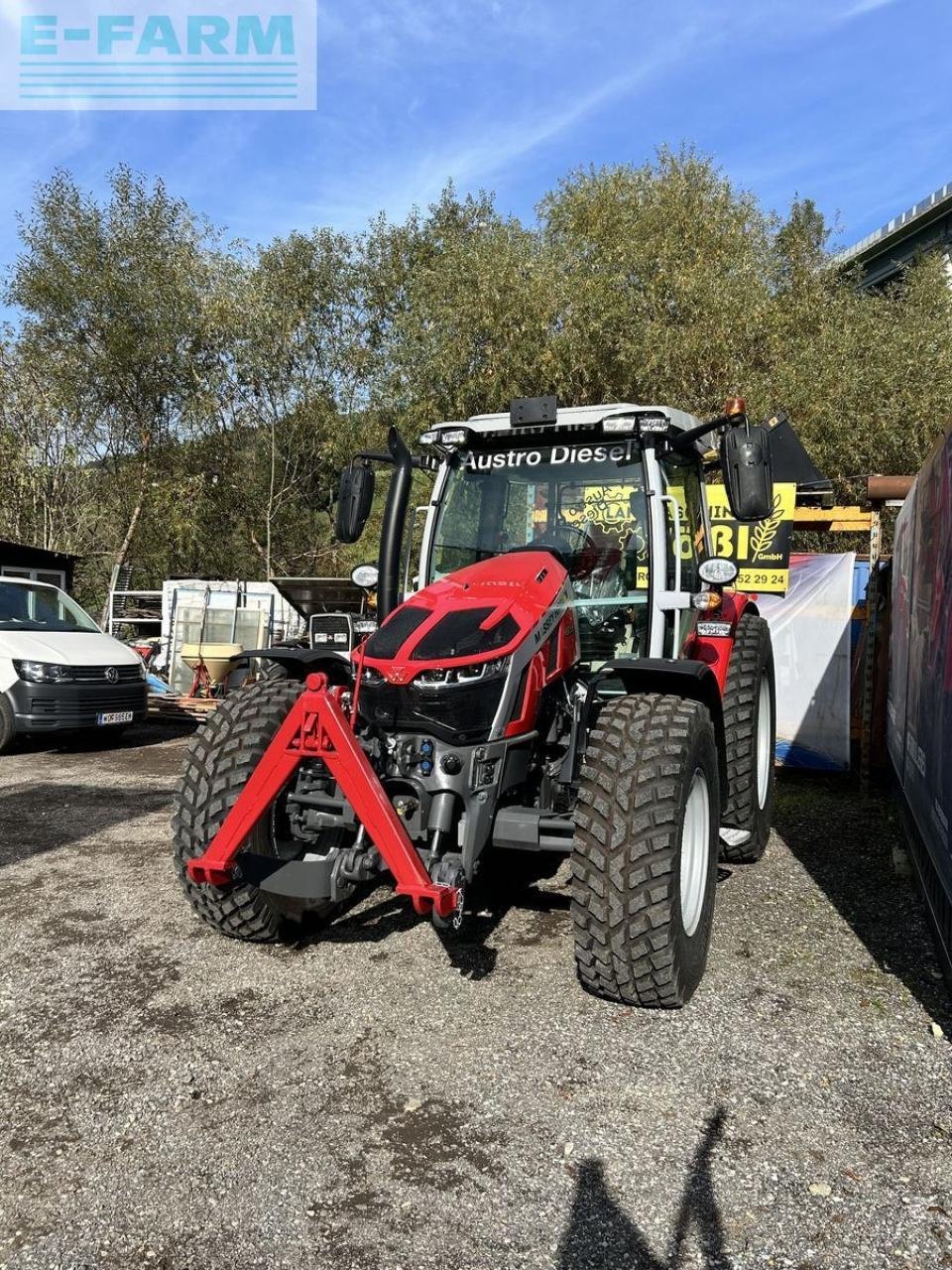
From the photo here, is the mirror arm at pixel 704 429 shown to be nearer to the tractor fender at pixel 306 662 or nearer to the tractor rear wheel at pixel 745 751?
the tractor rear wheel at pixel 745 751

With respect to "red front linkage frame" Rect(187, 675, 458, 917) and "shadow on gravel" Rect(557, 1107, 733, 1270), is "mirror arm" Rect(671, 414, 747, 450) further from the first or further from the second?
"shadow on gravel" Rect(557, 1107, 733, 1270)

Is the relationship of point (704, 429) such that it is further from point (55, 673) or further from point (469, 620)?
point (55, 673)

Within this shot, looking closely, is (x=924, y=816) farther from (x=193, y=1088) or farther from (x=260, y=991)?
(x=193, y=1088)

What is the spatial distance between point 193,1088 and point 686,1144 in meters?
1.42

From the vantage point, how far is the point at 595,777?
2971 mm

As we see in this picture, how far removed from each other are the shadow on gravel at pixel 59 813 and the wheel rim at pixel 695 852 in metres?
3.67

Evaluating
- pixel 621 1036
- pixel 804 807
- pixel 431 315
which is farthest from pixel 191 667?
pixel 621 1036

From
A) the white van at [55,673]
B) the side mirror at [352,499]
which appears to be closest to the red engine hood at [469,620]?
the side mirror at [352,499]

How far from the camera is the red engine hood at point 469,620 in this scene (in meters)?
3.12

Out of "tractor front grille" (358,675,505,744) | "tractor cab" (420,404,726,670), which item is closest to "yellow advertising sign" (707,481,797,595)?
"tractor cab" (420,404,726,670)

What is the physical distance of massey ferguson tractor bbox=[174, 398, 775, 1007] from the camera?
2881mm

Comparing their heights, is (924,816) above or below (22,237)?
below

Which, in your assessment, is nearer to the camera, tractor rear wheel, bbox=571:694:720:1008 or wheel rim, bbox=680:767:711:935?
tractor rear wheel, bbox=571:694:720:1008

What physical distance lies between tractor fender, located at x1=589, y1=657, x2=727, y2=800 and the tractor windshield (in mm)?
430
